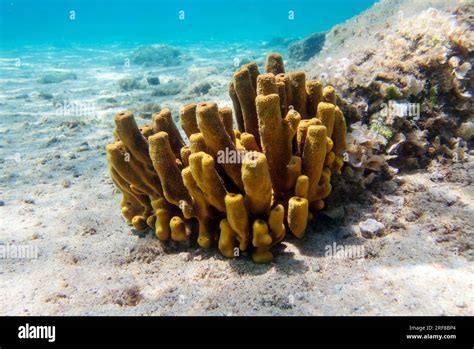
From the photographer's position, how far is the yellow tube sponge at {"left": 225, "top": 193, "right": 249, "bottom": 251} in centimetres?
257

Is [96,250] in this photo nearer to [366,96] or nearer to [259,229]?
[259,229]

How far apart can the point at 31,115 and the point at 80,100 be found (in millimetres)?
2273

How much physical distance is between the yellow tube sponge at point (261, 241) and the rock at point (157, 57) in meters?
21.3

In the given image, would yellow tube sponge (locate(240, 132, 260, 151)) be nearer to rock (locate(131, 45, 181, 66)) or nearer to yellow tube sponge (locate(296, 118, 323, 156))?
yellow tube sponge (locate(296, 118, 323, 156))

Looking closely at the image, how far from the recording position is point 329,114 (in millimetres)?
2896

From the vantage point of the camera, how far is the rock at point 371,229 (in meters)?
3.05

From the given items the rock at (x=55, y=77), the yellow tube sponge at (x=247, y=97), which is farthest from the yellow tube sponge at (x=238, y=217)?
the rock at (x=55, y=77)

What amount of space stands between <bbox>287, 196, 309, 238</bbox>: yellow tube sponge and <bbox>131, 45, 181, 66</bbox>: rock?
21329mm

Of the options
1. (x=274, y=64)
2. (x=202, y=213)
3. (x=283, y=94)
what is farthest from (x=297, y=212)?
(x=274, y=64)

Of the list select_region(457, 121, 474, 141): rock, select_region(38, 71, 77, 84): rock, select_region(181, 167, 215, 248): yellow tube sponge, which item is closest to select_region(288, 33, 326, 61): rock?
select_region(38, 71, 77, 84): rock

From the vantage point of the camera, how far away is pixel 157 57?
2320cm

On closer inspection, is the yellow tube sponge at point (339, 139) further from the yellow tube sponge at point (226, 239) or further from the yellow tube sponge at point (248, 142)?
the yellow tube sponge at point (226, 239)

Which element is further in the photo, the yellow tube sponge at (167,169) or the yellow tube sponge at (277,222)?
the yellow tube sponge at (167,169)

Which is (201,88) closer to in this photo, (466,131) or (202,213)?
(466,131)
